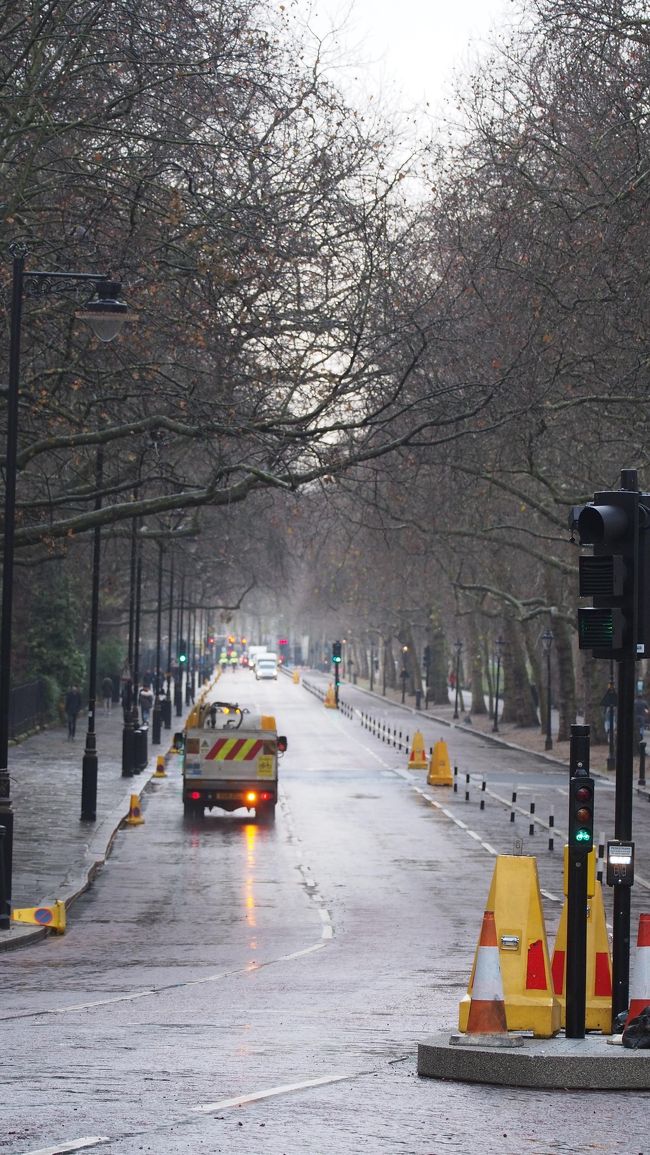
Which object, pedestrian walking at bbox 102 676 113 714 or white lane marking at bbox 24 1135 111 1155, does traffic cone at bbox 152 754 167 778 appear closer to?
pedestrian walking at bbox 102 676 113 714

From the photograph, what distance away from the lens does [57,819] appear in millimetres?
32281

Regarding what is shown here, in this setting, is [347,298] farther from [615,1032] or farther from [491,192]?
[615,1032]

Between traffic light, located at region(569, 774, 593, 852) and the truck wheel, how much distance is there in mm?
24336

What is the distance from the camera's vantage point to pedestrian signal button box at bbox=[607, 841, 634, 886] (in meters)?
10.8

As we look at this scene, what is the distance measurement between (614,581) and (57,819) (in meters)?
→ 22.9

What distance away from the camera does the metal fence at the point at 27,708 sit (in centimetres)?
5597

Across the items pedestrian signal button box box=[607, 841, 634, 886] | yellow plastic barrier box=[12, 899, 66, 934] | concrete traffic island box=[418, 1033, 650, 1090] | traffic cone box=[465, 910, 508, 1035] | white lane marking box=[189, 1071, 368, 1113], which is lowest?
yellow plastic barrier box=[12, 899, 66, 934]

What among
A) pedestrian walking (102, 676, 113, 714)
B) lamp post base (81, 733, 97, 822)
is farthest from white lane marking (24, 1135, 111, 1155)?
pedestrian walking (102, 676, 113, 714)

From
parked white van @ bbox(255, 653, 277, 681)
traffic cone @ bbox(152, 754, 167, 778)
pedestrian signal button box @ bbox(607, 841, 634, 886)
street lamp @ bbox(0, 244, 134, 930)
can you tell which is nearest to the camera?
pedestrian signal button box @ bbox(607, 841, 634, 886)

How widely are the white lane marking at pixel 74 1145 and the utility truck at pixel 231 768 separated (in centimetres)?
2552

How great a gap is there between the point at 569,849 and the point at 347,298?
63.0 ft

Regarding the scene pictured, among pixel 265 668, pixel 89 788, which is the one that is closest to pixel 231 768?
pixel 89 788

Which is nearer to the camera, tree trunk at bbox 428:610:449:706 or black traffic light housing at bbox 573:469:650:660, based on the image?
black traffic light housing at bbox 573:469:650:660

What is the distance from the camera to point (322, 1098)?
9.56m
